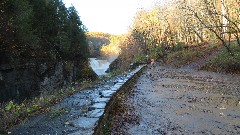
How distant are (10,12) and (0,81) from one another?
14.3 feet

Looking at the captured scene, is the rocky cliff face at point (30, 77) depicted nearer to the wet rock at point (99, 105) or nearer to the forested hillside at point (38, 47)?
the forested hillside at point (38, 47)

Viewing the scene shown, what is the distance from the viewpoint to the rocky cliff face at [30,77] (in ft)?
58.1

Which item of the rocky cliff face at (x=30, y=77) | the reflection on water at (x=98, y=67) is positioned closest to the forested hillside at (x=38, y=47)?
the rocky cliff face at (x=30, y=77)

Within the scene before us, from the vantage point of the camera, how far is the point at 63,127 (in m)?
4.66

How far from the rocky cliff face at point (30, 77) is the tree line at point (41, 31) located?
714 mm

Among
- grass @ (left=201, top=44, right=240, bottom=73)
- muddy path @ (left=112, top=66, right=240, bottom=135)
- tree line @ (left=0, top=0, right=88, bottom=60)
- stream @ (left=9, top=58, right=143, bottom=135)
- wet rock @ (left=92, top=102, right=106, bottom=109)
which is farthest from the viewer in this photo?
tree line @ (left=0, top=0, right=88, bottom=60)

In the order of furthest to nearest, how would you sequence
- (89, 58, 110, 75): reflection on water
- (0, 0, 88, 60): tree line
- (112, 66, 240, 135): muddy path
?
1. (89, 58, 110, 75): reflection on water
2. (0, 0, 88, 60): tree line
3. (112, 66, 240, 135): muddy path

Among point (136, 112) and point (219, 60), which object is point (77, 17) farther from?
point (136, 112)

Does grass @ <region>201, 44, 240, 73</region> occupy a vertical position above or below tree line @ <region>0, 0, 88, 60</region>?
below

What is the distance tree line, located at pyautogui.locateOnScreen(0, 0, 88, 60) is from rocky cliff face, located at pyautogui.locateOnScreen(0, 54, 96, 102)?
714mm

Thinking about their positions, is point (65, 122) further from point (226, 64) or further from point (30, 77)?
point (30, 77)

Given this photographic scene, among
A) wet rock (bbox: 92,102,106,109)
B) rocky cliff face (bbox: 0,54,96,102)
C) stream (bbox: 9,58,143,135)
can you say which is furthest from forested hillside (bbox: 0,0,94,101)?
wet rock (bbox: 92,102,106,109)

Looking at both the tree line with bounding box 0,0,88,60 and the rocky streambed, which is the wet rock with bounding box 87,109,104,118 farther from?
the tree line with bounding box 0,0,88,60

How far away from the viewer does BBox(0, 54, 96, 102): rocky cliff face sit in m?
17.7
